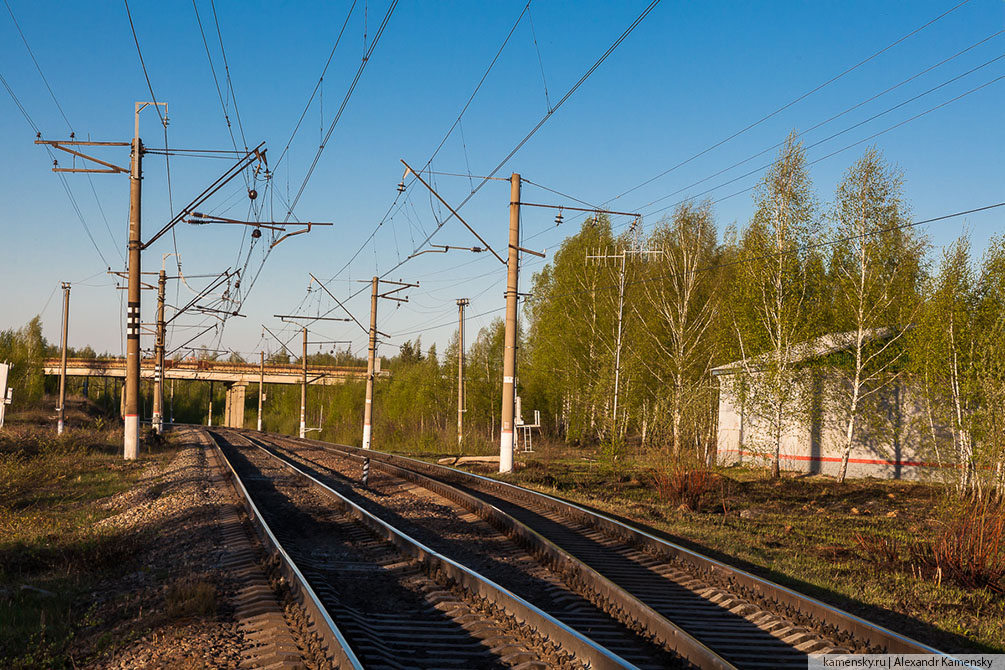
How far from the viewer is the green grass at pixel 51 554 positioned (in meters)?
7.10

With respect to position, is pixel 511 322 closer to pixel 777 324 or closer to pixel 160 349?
pixel 777 324

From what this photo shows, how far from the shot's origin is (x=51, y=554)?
1068 cm

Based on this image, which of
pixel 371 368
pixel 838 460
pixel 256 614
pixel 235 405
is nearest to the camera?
A: pixel 256 614

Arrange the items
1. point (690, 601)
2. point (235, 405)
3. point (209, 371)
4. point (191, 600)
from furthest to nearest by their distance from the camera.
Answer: point (235, 405) < point (209, 371) < point (690, 601) < point (191, 600)

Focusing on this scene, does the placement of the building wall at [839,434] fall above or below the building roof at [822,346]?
below

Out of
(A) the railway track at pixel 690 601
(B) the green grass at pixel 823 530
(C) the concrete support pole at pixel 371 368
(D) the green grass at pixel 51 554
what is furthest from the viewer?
(C) the concrete support pole at pixel 371 368

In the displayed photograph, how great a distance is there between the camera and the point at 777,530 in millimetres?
14641

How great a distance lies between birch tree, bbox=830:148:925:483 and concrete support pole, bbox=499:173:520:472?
1067cm

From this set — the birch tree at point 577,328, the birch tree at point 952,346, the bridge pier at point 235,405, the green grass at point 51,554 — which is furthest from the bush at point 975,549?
the bridge pier at point 235,405

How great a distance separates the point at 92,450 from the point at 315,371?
6080 cm

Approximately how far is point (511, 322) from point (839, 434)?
12128 mm

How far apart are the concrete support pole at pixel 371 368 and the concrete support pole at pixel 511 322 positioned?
1852cm

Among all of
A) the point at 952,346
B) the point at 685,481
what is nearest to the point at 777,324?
the point at 952,346

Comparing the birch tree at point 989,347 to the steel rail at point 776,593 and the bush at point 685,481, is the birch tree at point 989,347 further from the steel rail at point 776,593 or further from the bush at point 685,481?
the steel rail at point 776,593
